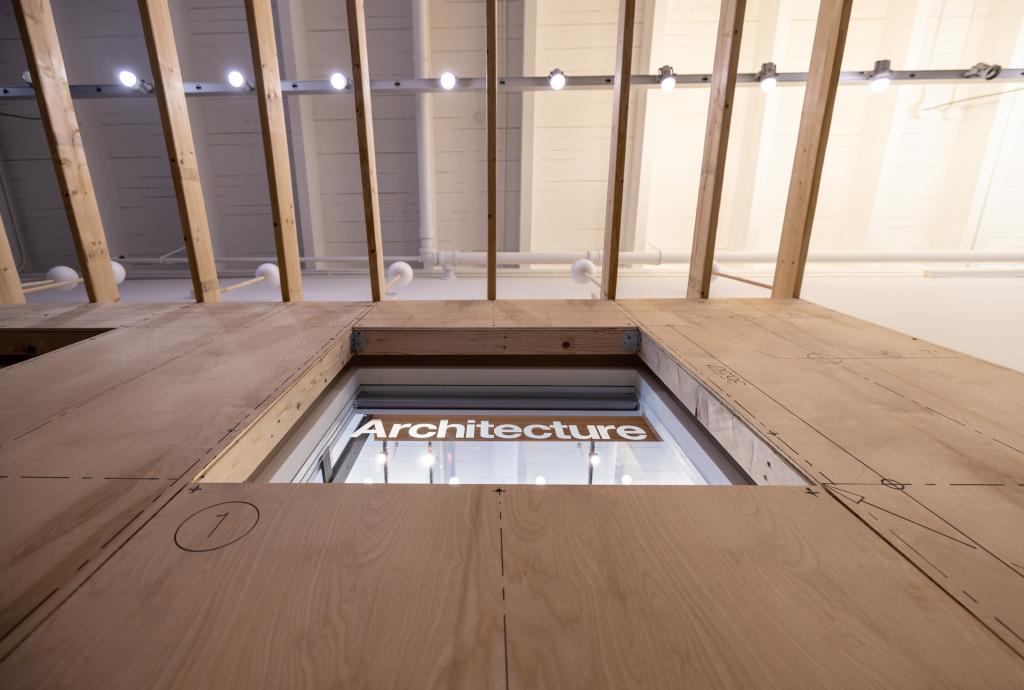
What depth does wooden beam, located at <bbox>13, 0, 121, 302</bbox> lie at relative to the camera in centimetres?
197

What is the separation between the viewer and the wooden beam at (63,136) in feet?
6.47

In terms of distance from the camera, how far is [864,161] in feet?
15.3

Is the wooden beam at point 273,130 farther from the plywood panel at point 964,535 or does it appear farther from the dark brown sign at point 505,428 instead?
the plywood panel at point 964,535

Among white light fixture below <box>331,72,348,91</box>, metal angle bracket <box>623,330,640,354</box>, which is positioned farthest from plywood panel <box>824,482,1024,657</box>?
white light fixture below <box>331,72,348,91</box>

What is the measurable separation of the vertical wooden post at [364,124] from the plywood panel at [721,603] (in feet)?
5.80

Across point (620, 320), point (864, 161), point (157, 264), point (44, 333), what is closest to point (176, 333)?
point (44, 333)

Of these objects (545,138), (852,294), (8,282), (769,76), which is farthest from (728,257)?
(8,282)

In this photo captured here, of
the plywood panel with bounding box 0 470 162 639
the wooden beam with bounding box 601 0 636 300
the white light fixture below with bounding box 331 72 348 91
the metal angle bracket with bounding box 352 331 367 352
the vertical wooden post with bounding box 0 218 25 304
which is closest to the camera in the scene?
the plywood panel with bounding box 0 470 162 639

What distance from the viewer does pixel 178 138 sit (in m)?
2.09

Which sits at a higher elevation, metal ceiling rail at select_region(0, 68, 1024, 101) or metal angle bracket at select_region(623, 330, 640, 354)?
metal ceiling rail at select_region(0, 68, 1024, 101)

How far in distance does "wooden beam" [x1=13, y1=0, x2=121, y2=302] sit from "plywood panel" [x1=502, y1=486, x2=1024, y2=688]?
260 centimetres

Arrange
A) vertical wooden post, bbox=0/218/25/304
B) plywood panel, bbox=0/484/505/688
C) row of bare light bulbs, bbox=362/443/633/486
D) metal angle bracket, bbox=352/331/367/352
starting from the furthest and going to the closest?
1. vertical wooden post, bbox=0/218/25/304
2. metal angle bracket, bbox=352/331/367/352
3. row of bare light bulbs, bbox=362/443/633/486
4. plywood panel, bbox=0/484/505/688

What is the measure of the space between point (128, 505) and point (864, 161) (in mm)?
6164

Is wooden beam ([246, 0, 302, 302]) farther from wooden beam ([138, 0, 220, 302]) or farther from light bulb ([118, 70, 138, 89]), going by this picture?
light bulb ([118, 70, 138, 89])
